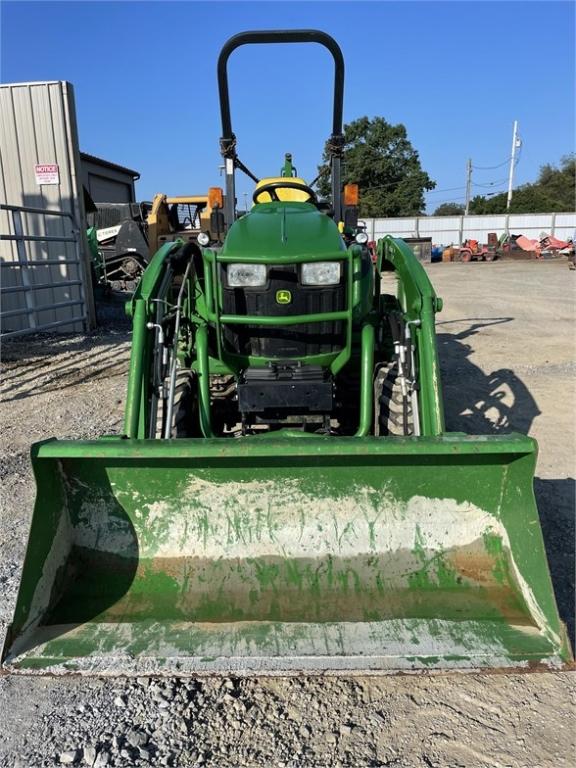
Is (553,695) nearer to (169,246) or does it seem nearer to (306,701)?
(306,701)

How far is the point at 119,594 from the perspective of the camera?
2.46 metres

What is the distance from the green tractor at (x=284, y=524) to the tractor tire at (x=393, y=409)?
2 cm

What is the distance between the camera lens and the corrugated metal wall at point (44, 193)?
908 centimetres

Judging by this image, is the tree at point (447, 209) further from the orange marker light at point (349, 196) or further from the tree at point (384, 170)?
the orange marker light at point (349, 196)

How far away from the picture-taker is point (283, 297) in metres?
3.31

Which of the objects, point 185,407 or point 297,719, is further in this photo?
point 185,407

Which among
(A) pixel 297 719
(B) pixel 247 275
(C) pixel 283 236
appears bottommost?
(A) pixel 297 719

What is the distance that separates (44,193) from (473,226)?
3130 centimetres

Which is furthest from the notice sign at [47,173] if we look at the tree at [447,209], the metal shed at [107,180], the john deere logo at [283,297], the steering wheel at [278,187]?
the tree at [447,209]

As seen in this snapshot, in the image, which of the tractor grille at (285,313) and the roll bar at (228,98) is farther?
the roll bar at (228,98)

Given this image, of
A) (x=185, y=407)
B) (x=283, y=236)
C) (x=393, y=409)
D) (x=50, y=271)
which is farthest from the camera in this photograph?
(x=50, y=271)

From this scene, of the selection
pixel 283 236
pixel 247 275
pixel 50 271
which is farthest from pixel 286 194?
pixel 50 271

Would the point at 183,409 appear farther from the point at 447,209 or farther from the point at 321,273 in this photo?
the point at 447,209

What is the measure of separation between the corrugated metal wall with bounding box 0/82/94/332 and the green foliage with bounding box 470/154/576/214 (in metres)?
47.8
